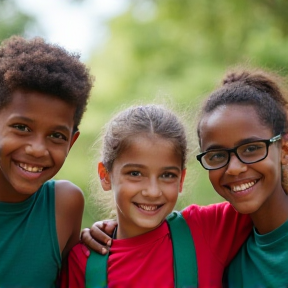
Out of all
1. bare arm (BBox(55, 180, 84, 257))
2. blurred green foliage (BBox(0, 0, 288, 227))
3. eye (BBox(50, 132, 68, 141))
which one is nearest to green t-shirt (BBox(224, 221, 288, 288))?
bare arm (BBox(55, 180, 84, 257))

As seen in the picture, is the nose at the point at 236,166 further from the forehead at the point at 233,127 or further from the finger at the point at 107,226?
the finger at the point at 107,226

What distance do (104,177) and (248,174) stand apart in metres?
0.65

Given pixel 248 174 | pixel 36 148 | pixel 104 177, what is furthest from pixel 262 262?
pixel 36 148

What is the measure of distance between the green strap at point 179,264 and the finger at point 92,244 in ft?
0.06

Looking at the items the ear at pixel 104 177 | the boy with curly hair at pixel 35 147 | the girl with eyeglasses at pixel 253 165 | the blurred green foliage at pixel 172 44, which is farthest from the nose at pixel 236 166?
the blurred green foliage at pixel 172 44

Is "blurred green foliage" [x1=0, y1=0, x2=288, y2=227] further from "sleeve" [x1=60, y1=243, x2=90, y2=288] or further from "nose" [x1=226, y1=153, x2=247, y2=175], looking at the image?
"nose" [x1=226, y1=153, x2=247, y2=175]

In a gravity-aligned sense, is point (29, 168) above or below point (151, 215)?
above

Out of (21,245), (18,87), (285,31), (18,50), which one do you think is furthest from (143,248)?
(285,31)

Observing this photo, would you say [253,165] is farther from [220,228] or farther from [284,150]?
[220,228]

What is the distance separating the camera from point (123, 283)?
7.66 ft

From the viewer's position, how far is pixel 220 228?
2451 millimetres

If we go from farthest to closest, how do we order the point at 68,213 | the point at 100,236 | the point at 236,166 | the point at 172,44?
the point at 172,44
the point at 68,213
the point at 100,236
the point at 236,166

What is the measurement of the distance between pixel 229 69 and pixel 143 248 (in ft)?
3.03

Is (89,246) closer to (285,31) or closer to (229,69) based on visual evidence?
(229,69)
